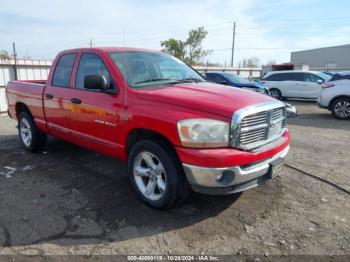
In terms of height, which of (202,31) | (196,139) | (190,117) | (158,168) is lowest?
(158,168)

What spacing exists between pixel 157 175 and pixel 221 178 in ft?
2.74

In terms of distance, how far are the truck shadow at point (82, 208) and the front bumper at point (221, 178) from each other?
1.74 ft

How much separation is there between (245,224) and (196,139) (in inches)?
43.9

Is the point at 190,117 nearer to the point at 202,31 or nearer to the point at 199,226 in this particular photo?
the point at 199,226

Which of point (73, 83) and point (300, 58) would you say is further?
point (300, 58)

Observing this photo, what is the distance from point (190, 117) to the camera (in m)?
3.27

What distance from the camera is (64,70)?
17.1ft

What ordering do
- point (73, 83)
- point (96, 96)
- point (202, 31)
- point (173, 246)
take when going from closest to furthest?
1. point (173, 246)
2. point (96, 96)
3. point (73, 83)
4. point (202, 31)

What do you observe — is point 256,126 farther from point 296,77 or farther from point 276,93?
point 276,93

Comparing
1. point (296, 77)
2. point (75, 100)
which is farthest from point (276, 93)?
point (75, 100)

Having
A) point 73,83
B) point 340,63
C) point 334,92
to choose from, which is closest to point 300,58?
point 340,63

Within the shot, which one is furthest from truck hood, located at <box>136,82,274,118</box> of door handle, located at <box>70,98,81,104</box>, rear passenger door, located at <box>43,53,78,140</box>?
rear passenger door, located at <box>43,53,78,140</box>

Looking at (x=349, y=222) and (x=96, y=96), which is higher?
(x=96, y=96)

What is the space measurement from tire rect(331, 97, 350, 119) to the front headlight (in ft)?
30.9
